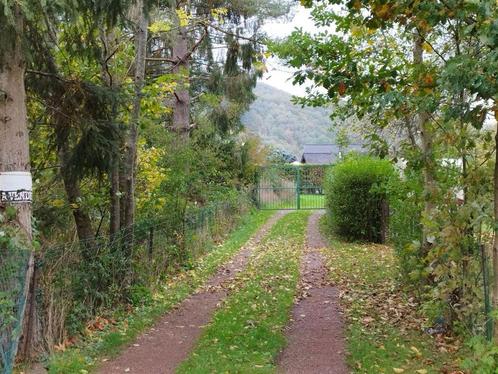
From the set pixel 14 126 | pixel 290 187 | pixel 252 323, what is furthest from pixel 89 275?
pixel 290 187

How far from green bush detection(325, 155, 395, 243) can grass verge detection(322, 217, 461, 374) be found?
3.98 metres

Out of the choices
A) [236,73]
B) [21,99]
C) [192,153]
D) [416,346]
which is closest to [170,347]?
[416,346]

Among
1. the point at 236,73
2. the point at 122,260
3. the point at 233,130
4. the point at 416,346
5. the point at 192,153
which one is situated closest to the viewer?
the point at 416,346

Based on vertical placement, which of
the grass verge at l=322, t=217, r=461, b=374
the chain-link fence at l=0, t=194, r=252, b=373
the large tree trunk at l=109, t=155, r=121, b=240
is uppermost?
the large tree trunk at l=109, t=155, r=121, b=240

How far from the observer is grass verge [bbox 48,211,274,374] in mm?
5473

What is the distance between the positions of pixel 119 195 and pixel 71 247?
6.58 feet

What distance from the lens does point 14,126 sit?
5.40 m

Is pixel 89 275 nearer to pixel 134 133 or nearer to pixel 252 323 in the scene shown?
pixel 252 323

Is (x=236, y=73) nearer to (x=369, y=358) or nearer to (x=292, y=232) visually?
(x=292, y=232)

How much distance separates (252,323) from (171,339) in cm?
112

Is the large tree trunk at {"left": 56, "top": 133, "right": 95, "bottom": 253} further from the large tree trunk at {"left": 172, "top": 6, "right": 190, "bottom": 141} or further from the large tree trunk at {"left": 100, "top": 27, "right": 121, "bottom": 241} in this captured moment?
the large tree trunk at {"left": 172, "top": 6, "right": 190, "bottom": 141}

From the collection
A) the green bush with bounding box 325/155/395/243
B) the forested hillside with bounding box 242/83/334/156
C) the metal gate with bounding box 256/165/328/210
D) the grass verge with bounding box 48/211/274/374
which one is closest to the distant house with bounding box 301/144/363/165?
the forested hillside with bounding box 242/83/334/156

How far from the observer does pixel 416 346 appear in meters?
6.03

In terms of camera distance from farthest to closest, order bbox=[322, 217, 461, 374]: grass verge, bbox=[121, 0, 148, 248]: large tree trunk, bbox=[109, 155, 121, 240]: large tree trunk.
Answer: bbox=[121, 0, 148, 248]: large tree trunk → bbox=[109, 155, 121, 240]: large tree trunk → bbox=[322, 217, 461, 374]: grass verge
